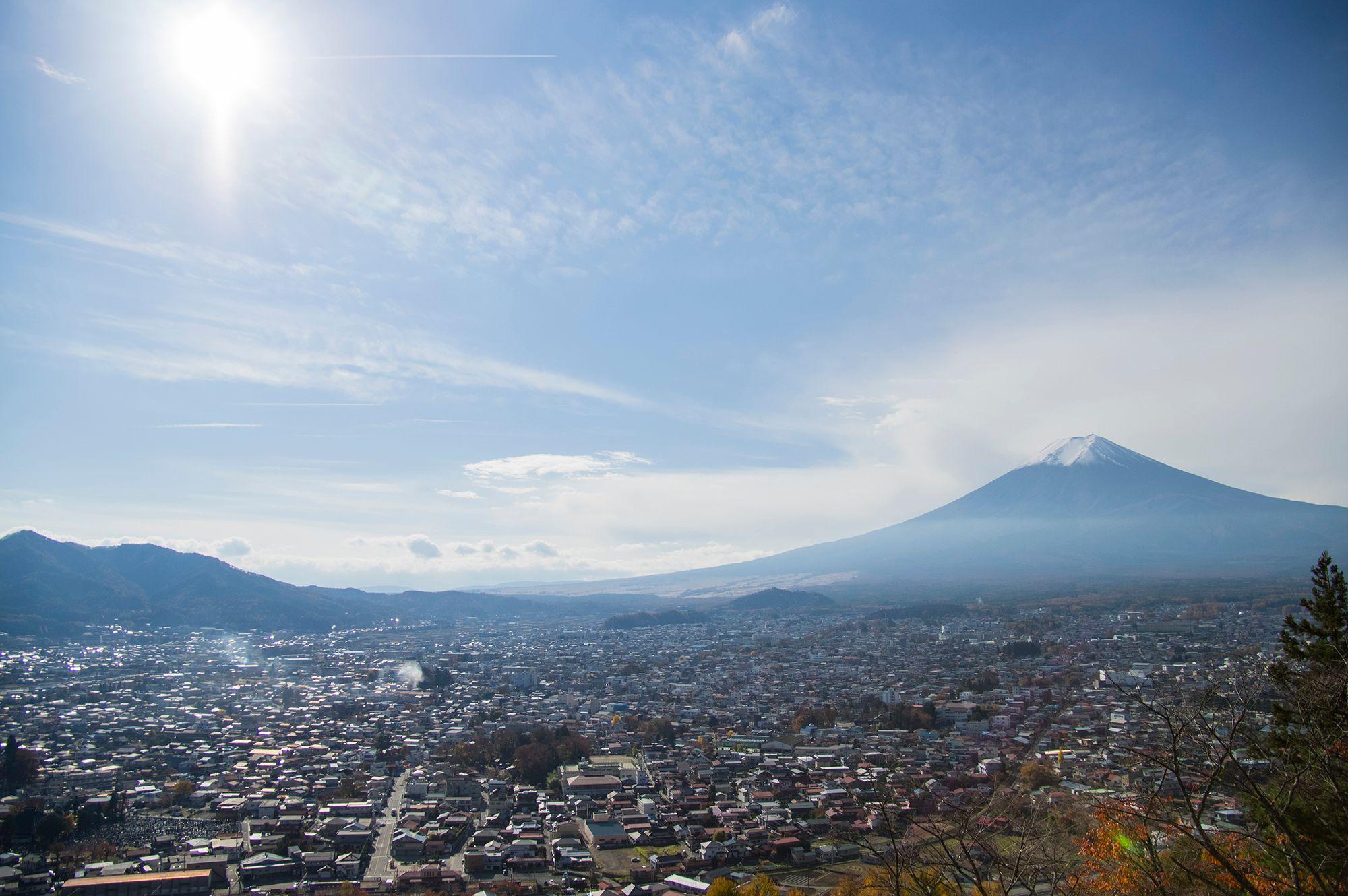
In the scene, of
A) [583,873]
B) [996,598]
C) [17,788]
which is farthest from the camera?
[996,598]

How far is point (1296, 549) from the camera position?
199 ft

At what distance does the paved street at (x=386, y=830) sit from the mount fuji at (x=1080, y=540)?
44.9 m

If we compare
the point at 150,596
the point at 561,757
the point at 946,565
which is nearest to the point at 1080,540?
the point at 946,565

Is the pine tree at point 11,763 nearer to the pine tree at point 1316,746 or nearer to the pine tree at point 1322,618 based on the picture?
the pine tree at point 1316,746

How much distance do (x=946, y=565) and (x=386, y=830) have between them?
72186mm

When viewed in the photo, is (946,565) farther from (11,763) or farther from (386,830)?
(11,763)

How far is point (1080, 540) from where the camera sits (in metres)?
74.2

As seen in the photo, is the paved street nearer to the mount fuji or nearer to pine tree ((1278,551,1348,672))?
pine tree ((1278,551,1348,672))

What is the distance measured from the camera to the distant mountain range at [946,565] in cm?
4719

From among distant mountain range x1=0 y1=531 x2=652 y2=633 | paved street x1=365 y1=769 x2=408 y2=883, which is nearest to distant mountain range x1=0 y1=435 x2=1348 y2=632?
Result: distant mountain range x1=0 y1=531 x2=652 y2=633

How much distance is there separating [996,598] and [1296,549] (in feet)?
115

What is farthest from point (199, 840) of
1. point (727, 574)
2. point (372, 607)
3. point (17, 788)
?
point (727, 574)

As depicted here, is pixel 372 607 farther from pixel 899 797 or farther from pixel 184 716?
pixel 899 797

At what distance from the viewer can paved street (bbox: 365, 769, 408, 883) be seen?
34.9 feet
